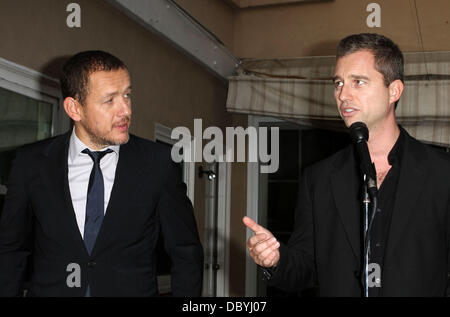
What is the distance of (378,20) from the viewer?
6.71 metres

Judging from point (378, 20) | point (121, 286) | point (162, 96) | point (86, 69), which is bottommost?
point (121, 286)

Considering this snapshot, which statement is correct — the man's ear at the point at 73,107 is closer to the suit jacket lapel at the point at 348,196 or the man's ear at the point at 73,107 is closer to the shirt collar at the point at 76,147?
the shirt collar at the point at 76,147

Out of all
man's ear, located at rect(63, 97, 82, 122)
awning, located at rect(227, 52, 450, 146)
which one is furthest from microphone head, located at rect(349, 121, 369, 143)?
awning, located at rect(227, 52, 450, 146)

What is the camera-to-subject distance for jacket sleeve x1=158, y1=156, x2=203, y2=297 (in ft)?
7.50

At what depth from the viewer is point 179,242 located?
2.31m

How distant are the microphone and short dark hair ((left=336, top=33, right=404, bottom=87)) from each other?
1.38 feet

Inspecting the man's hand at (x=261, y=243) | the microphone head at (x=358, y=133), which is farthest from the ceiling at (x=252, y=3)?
the man's hand at (x=261, y=243)

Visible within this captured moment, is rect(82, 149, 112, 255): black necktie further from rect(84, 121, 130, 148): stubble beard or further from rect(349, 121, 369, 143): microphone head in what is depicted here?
rect(349, 121, 369, 143): microphone head

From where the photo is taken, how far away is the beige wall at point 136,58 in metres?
3.66

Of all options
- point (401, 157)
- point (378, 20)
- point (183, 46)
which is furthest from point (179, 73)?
point (401, 157)

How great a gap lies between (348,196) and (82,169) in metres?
1.03

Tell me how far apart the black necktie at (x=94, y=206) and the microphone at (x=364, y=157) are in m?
0.99

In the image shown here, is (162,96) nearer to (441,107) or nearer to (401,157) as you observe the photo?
(441,107)

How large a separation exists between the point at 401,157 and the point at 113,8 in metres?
3.20
